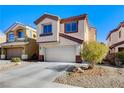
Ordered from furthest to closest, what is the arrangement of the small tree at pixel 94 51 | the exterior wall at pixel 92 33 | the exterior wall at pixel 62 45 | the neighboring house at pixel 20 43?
the exterior wall at pixel 92 33 → the neighboring house at pixel 20 43 → the exterior wall at pixel 62 45 → the small tree at pixel 94 51

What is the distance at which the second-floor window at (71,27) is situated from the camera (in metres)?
19.1

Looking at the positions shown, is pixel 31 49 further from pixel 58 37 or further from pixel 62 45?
pixel 62 45

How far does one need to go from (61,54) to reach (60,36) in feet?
7.40

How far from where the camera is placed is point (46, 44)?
19.9 metres

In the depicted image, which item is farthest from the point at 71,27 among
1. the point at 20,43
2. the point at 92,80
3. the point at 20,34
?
the point at 92,80

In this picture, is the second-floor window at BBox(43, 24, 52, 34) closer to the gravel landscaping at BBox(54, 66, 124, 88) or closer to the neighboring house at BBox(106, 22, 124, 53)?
the neighboring house at BBox(106, 22, 124, 53)

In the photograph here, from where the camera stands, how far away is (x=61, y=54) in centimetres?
1909

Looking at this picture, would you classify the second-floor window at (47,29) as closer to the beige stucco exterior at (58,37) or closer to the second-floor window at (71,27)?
the beige stucco exterior at (58,37)

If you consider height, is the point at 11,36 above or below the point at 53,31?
below

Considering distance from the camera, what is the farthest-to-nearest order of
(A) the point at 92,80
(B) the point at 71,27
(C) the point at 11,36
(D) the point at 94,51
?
(C) the point at 11,36
(B) the point at 71,27
(D) the point at 94,51
(A) the point at 92,80

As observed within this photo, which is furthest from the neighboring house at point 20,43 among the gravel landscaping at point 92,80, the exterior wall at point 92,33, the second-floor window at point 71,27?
the gravel landscaping at point 92,80
